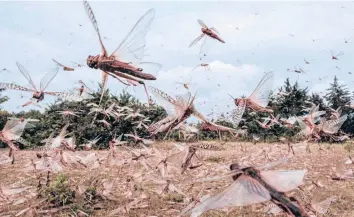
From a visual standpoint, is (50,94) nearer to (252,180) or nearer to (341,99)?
(252,180)

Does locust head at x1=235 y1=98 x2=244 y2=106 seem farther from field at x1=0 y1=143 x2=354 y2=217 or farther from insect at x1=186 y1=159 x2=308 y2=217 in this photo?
field at x1=0 y1=143 x2=354 y2=217

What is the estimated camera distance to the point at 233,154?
1101 centimetres

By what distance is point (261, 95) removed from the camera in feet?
8.67

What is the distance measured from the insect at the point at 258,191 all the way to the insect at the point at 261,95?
63.0 inches

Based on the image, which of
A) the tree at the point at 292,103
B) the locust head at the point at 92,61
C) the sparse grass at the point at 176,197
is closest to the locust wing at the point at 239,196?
the locust head at the point at 92,61

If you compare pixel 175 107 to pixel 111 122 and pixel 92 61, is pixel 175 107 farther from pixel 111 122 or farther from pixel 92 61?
pixel 111 122

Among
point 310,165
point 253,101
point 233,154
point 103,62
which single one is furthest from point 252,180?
point 233,154

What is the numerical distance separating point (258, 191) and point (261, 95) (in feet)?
5.86

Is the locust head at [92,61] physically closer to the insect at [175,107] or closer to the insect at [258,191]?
the insect at [175,107]

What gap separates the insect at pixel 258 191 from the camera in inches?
35.0

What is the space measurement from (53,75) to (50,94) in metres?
0.43

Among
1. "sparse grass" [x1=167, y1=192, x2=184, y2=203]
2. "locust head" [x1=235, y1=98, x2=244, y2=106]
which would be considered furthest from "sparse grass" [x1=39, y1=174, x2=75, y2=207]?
"locust head" [x1=235, y1=98, x2=244, y2=106]

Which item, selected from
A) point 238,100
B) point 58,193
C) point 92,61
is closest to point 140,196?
point 58,193

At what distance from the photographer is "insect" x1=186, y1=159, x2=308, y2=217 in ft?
2.91
